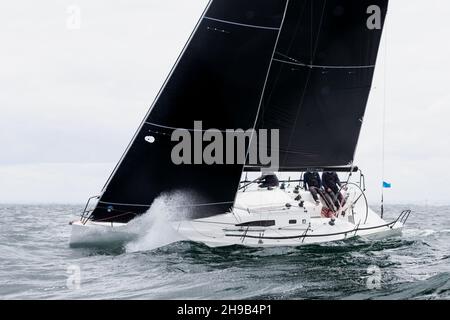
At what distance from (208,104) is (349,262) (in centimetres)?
578

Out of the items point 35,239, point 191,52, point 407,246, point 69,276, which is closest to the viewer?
point 69,276

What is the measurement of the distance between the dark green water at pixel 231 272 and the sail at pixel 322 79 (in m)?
4.20

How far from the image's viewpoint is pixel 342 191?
1986 cm

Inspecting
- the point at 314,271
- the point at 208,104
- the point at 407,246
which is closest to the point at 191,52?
the point at 208,104

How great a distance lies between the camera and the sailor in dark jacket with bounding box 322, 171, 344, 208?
63.2ft

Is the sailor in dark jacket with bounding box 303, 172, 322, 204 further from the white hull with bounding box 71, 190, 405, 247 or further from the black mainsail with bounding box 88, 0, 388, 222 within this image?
the black mainsail with bounding box 88, 0, 388, 222

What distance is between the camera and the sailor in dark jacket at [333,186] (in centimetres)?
A: 1925

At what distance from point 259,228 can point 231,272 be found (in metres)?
3.73

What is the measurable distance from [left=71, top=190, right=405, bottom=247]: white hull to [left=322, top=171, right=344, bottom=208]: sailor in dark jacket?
0.90 meters

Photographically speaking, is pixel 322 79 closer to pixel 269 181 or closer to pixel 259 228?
pixel 269 181

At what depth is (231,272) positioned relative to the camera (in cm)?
1298

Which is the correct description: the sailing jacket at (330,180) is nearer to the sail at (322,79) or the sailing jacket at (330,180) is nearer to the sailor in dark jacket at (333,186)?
the sailor in dark jacket at (333,186)
